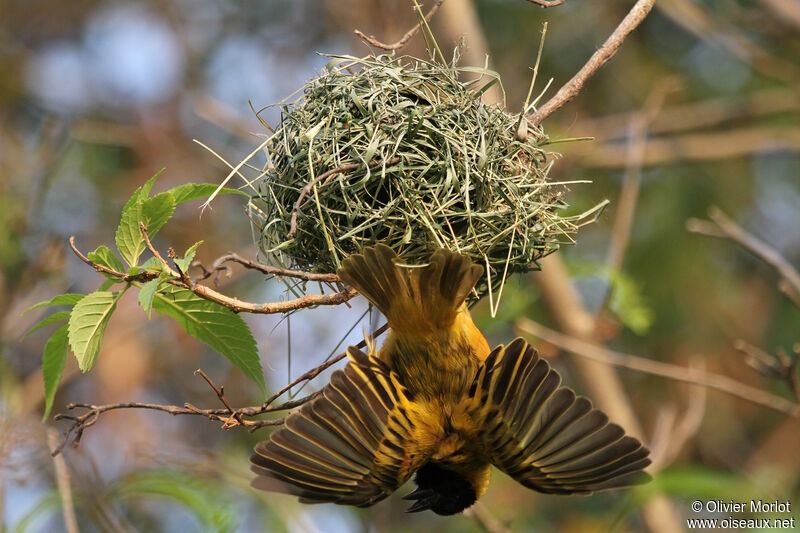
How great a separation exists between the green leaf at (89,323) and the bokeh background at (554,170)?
119 inches

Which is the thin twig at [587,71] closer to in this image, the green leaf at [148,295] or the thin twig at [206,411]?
the thin twig at [206,411]

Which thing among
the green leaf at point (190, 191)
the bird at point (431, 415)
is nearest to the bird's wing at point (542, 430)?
the bird at point (431, 415)

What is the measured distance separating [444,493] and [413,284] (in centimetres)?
83

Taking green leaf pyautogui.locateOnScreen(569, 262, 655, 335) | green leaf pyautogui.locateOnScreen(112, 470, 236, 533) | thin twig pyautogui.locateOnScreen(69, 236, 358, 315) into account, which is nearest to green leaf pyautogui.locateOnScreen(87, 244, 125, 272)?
thin twig pyautogui.locateOnScreen(69, 236, 358, 315)

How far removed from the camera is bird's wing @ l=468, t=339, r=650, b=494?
2484 mm

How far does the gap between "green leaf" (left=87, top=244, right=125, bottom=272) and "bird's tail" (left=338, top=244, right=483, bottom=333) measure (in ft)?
1.76

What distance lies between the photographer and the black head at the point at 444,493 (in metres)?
2.94

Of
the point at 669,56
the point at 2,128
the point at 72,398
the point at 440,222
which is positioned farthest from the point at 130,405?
the point at 669,56

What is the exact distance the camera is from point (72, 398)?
7332mm

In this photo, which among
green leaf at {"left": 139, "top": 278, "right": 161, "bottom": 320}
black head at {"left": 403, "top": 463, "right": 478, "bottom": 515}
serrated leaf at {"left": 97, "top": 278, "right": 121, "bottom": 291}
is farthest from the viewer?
black head at {"left": 403, "top": 463, "right": 478, "bottom": 515}

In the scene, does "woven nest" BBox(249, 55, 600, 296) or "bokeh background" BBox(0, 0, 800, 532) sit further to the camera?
"bokeh background" BBox(0, 0, 800, 532)

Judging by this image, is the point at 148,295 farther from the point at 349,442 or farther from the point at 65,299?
the point at 349,442

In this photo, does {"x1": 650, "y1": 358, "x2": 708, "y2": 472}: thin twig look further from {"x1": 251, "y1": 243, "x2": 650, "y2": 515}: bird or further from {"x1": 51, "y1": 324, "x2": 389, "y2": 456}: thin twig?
{"x1": 51, "y1": 324, "x2": 389, "y2": 456}: thin twig

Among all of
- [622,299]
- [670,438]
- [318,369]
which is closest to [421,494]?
[318,369]
